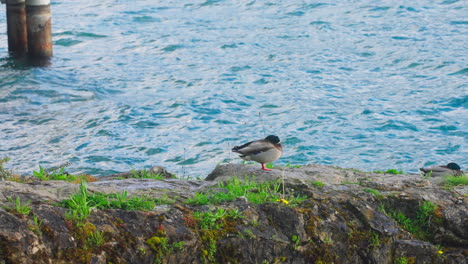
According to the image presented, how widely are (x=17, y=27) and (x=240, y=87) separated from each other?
8978 mm

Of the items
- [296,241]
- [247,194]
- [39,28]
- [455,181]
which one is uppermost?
[247,194]

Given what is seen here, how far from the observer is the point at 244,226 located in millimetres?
7359

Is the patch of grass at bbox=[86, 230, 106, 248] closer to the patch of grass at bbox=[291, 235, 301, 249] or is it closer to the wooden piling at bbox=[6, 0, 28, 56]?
the patch of grass at bbox=[291, 235, 301, 249]

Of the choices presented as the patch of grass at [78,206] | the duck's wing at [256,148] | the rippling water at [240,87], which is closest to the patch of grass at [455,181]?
the duck's wing at [256,148]

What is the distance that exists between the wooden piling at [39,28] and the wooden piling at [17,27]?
1.76ft

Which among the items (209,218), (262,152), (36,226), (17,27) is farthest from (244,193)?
(17,27)

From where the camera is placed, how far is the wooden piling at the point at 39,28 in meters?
25.5

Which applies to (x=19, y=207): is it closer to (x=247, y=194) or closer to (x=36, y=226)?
(x=36, y=226)

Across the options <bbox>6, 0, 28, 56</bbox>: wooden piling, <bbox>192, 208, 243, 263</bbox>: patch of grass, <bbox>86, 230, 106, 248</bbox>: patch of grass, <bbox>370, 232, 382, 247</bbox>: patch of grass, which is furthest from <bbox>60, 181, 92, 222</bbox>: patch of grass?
<bbox>6, 0, 28, 56</bbox>: wooden piling

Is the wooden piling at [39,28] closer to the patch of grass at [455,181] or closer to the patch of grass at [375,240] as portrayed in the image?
the patch of grass at [455,181]

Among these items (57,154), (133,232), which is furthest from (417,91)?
(133,232)

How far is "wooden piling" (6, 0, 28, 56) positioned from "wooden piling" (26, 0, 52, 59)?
54cm

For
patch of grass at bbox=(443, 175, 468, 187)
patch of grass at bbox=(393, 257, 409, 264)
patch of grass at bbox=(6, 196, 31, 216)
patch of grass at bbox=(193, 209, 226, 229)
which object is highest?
patch of grass at bbox=(6, 196, 31, 216)

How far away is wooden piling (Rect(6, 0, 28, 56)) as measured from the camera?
85.9ft
